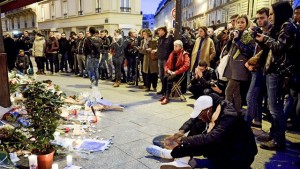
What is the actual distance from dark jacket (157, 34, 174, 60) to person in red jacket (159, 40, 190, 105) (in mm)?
607

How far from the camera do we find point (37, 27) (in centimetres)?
3878

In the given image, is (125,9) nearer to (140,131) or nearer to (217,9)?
(217,9)

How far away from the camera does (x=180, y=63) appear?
23.5ft

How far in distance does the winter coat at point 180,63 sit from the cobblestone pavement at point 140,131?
0.89 m

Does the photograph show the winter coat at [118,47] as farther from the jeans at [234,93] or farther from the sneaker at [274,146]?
the sneaker at [274,146]

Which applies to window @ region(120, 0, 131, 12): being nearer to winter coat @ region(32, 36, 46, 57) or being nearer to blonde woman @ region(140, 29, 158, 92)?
winter coat @ region(32, 36, 46, 57)

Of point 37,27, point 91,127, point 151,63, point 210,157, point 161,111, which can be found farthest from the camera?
point 37,27

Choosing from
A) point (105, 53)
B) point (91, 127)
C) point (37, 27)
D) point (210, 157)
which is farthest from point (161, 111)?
point (37, 27)

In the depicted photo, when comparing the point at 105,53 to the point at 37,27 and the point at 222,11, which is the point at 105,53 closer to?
the point at 222,11

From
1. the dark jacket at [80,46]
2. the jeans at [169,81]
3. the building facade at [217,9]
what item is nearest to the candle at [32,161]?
the jeans at [169,81]

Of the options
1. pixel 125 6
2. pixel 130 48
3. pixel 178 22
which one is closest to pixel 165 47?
pixel 178 22

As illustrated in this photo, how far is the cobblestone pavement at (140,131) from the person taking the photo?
144 inches

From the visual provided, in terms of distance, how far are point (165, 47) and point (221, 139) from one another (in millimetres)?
5369

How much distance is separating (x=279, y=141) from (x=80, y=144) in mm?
3069
